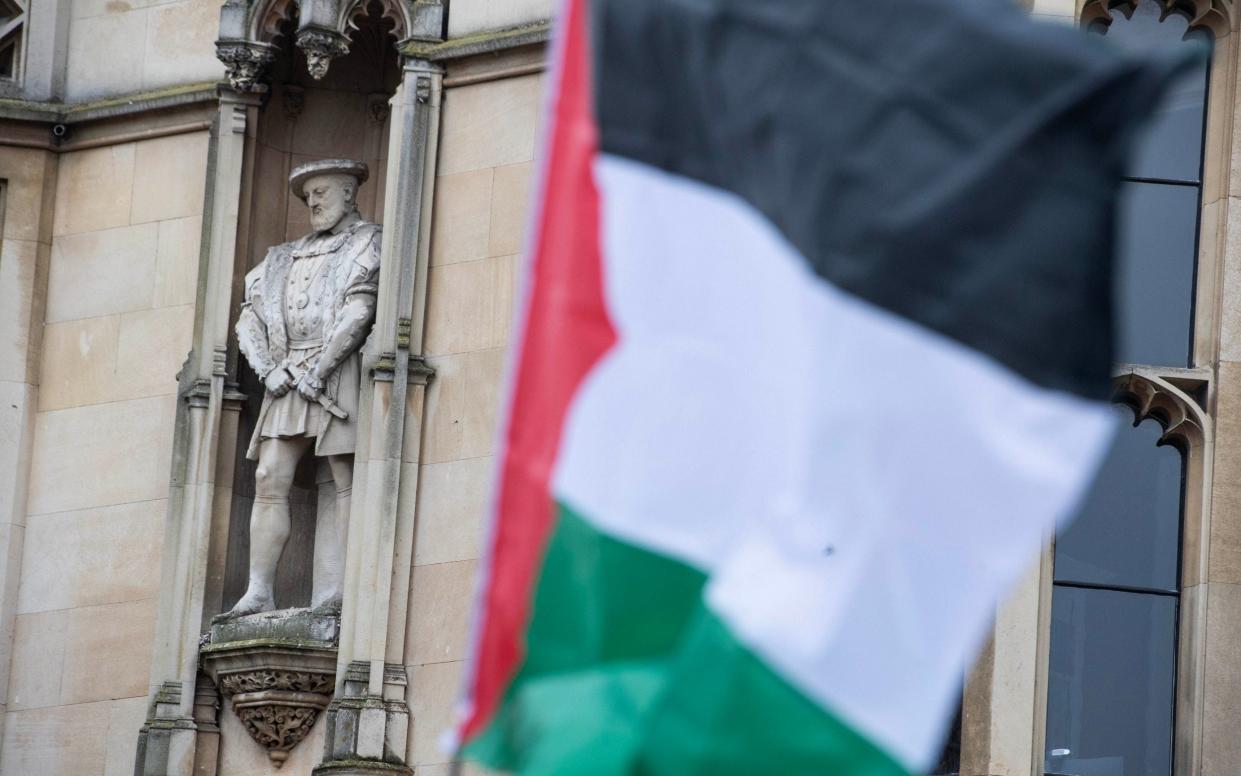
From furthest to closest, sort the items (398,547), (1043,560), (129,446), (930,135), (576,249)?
(129,446) → (398,547) → (1043,560) → (576,249) → (930,135)

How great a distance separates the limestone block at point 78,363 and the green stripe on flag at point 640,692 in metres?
9.01

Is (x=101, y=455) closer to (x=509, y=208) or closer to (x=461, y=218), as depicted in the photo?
(x=461, y=218)

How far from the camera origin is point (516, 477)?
25.2ft

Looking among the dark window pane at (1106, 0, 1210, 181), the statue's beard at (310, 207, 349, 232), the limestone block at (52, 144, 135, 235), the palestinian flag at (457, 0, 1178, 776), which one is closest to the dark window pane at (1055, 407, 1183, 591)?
the dark window pane at (1106, 0, 1210, 181)

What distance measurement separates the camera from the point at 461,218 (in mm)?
15008

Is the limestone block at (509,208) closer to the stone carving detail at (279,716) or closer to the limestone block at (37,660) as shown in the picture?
the stone carving detail at (279,716)

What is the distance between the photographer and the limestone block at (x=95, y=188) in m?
16.4

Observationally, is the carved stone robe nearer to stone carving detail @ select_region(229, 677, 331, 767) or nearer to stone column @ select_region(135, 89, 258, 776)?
stone column @ select_region(135, 89, 258, 776)

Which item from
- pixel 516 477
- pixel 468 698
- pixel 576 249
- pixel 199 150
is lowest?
pixel 468 698

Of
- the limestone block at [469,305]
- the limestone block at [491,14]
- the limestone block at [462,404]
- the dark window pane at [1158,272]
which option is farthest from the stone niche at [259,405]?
the dark window pane at [1158,272]

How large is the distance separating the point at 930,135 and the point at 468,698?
5.87 ft

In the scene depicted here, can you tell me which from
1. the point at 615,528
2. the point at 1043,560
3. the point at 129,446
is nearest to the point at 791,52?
the point at 615,528

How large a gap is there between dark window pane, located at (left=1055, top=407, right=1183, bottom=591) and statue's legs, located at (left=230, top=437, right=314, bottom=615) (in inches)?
153

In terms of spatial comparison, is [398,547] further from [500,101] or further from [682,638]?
[682,638]
